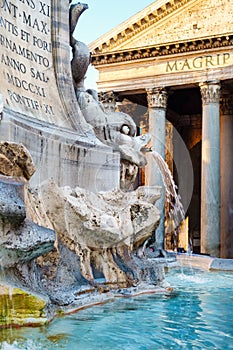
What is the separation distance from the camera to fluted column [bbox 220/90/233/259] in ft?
68.0

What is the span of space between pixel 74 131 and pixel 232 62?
1463 cm

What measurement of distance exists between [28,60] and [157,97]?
15.5m

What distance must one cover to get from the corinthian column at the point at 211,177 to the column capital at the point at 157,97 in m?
1.97

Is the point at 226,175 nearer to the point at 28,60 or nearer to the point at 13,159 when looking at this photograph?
the point at 28,60

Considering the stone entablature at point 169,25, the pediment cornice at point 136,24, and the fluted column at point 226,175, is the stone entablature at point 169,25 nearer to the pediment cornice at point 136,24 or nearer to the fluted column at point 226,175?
the pediment cornice at point 136,24

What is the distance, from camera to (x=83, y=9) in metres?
5.48

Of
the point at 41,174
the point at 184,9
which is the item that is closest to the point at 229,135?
the point at 184,9

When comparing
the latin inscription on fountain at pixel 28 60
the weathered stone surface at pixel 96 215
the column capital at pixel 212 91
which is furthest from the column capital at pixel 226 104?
the weathered stone surface at pixel 96 215

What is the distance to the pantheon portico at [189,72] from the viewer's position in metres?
18.3

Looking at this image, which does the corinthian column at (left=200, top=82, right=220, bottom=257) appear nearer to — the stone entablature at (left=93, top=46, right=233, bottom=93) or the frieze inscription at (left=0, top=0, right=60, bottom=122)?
the stone entablature at (left=93, top=46, right=233, bottom=93)

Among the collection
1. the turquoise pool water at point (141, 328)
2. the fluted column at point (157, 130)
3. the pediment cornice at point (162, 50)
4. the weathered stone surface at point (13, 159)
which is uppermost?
the pediment cornice at point (162, 50)

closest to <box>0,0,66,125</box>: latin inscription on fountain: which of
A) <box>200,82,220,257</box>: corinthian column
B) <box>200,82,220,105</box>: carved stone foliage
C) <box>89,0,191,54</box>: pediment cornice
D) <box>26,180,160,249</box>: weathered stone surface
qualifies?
<box>26,180,160,249</box>: weathered stone surface

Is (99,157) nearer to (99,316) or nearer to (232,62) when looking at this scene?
(99,316)

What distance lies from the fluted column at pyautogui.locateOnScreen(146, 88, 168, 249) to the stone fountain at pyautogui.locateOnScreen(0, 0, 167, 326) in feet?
43.2
